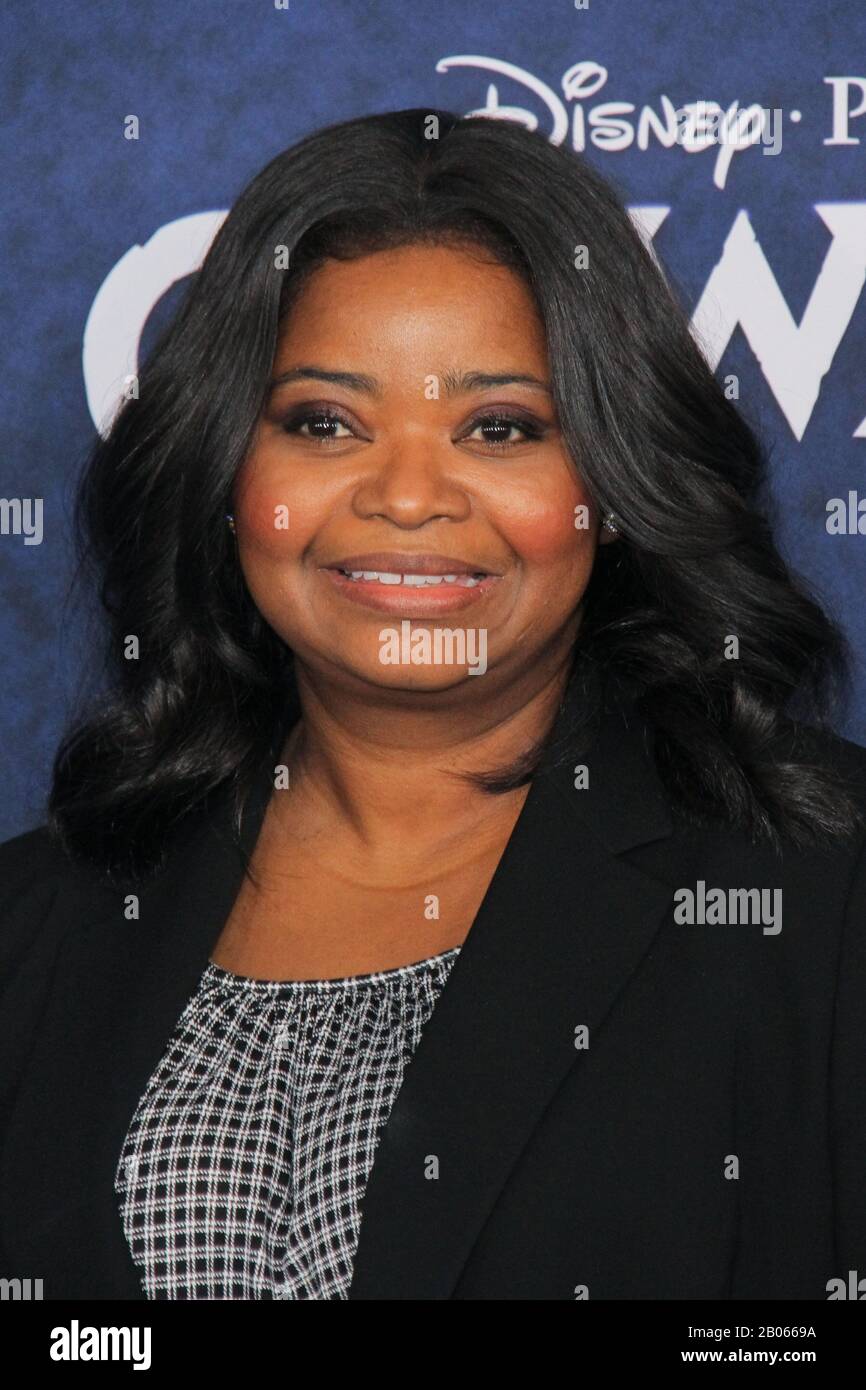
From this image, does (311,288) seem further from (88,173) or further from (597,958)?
(88,173)

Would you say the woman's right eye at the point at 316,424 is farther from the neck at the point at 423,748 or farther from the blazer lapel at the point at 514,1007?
the blazer lapel at the point at 514,1007

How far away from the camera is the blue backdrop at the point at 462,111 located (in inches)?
94.6

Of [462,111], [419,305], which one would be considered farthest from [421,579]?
[462,111]

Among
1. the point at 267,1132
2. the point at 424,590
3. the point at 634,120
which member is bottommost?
the point at 267,1132

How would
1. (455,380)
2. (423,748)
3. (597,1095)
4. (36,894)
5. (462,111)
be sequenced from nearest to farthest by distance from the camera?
1. (597,1095)
2. (455,380)
3. (423,748)
4. (36,894)
5. (462,111)

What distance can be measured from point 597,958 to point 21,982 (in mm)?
611

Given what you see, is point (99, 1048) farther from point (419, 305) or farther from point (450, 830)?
point (419, 305)

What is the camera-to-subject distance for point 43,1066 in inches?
71.7

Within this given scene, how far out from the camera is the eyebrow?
1.72m

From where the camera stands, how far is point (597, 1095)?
1.61 metres

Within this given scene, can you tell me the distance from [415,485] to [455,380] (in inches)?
4.2

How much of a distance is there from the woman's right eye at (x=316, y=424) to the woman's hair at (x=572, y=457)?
0.05 metres

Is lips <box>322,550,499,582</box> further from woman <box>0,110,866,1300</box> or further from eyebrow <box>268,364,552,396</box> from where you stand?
eyebrow <box>268,364,552,396</box>

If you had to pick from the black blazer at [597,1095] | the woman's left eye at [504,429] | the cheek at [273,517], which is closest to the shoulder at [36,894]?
the black blazer at [597,1095]
